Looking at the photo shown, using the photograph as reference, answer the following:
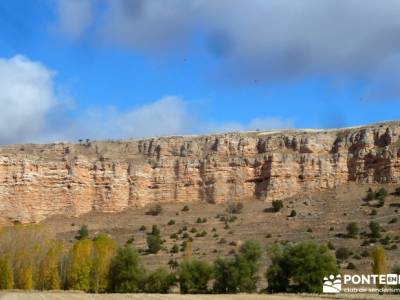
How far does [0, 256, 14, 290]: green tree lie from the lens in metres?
51.1

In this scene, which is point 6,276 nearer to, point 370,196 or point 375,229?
point 375,229

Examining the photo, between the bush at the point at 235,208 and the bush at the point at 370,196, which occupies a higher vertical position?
the bush at the point at 370,196

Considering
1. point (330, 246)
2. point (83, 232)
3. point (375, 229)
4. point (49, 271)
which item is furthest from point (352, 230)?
point (49, 271)

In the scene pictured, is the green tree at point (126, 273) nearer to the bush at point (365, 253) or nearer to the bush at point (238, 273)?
the bush at point (238, 273)

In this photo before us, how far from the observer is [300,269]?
140 feet

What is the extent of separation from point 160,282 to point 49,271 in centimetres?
1010

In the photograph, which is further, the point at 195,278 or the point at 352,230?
the point at 352,230

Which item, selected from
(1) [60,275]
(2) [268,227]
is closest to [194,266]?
(1) [60,275]

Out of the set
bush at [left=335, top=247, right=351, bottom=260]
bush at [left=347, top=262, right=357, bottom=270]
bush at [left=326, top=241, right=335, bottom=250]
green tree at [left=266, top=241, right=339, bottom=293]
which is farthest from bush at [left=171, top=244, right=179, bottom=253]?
green tree at [left=266, top=241, right=339, bottom=293]

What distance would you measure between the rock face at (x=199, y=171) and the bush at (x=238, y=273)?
116ft

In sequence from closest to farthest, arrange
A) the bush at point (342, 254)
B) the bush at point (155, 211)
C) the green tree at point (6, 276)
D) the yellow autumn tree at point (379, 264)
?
the yellow autumn tree at point (379, 264), the green tree at point (6, 276), the bush at point (342, 254), the bush at point (155, 211)

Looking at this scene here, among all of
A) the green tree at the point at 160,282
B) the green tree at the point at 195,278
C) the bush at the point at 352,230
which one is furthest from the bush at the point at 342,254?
the green tree at the point at 160,282

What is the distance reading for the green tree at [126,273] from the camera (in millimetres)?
47553

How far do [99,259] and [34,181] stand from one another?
36758mm
